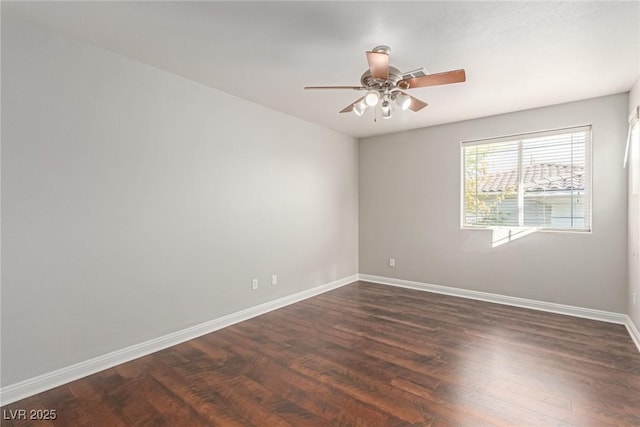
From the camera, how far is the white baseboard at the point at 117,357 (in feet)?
7.18

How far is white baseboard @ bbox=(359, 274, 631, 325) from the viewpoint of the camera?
364 cm

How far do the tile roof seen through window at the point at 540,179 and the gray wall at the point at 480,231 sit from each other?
23 cm

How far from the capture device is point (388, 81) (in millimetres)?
2488

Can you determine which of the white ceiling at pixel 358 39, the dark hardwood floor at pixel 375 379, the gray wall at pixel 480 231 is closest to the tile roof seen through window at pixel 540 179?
the gray wall at pixel 480 231

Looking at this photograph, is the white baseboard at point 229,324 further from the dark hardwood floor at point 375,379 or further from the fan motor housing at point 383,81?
the fan motor housing at point 383,81

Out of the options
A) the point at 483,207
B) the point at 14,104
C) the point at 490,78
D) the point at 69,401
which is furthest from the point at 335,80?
the point at 69,401

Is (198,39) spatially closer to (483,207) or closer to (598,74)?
(598,74)

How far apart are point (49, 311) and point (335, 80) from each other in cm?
306

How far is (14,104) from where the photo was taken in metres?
2.17

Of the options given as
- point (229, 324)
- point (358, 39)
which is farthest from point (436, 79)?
point (229, 324)

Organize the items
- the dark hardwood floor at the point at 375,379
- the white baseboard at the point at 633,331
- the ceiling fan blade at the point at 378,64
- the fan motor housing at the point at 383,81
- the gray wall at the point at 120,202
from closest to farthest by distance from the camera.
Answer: the dark hardwood floor at the point at 375,379 → the ceiling fan blade at the point at 378,64 → the gray wall at the point at 120,202 → the fan motor housing at the point at 383,81 → the white baseboard at the point at 633,331

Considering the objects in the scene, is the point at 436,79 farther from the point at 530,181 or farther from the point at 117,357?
the point at 117,357

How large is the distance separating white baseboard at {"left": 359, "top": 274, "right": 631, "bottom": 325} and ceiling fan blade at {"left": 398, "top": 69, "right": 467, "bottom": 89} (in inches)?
129

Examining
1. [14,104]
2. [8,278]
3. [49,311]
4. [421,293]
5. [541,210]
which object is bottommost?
[421,293]
